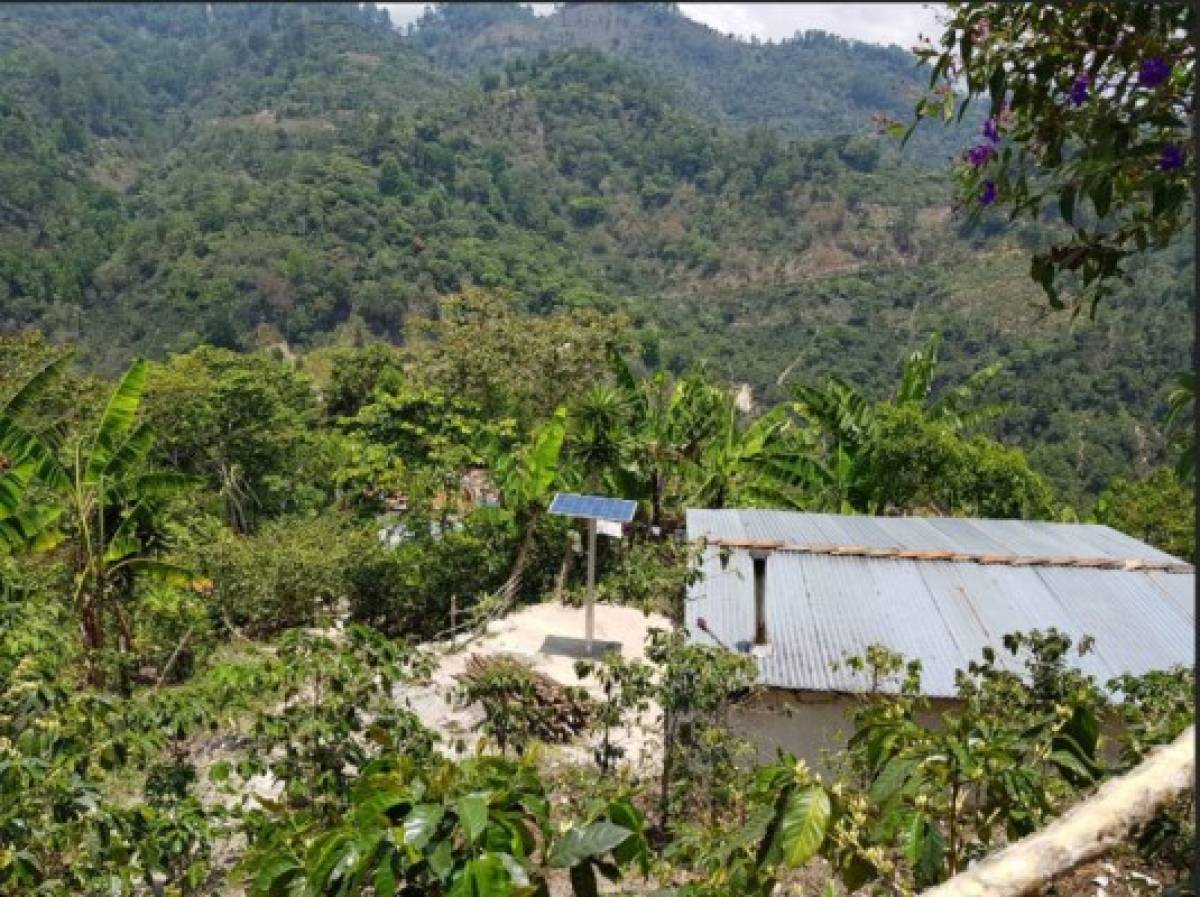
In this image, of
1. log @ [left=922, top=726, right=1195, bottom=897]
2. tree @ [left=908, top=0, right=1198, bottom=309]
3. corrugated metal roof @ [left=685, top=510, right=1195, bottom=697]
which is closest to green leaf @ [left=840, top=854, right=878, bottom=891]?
log @ [left=922, top=726, right=1195, bottom=897]

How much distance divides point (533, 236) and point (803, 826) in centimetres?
8627

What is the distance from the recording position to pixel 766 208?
89875mm

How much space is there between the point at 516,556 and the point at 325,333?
52.4 metres

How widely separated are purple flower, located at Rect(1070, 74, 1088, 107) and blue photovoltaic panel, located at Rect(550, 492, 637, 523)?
19.6 feet

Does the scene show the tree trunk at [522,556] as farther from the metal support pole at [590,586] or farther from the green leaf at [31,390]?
the green leaf at [31,390]


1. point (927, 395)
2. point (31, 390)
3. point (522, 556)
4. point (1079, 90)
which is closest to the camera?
point (1079, 90)

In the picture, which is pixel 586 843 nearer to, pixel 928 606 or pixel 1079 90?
pixel 1079 90

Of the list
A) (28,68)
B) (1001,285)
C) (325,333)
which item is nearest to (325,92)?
(28,68)

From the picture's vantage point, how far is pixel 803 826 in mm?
2686

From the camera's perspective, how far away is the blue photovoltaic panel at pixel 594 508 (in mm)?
8289

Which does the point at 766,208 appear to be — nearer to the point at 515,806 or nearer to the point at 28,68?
the point at 28,68

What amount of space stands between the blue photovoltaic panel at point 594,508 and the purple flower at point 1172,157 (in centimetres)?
628

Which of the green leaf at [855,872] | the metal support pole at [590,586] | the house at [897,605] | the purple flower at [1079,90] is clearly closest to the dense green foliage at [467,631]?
the green leaf at [855,872]

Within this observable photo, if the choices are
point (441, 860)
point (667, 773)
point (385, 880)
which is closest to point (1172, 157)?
point (441, 860)
